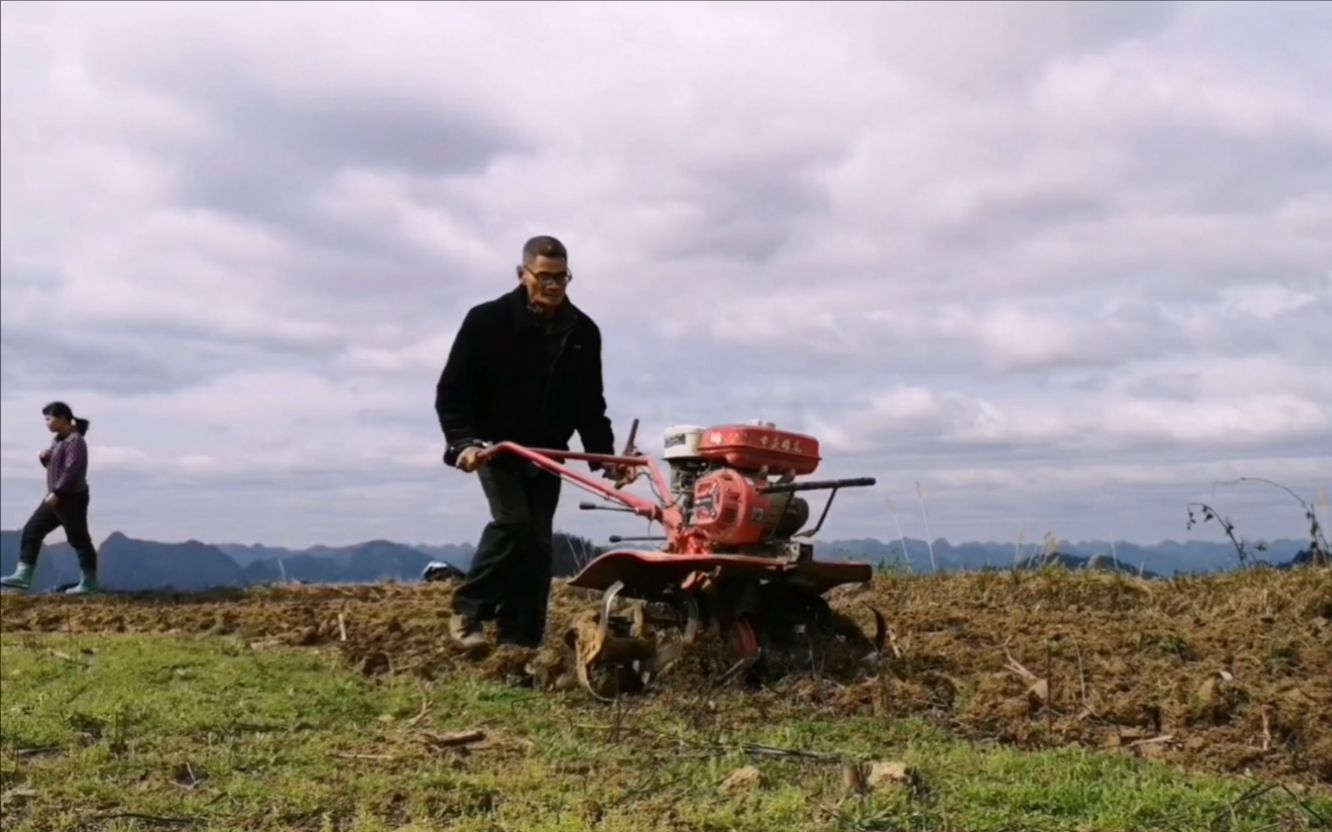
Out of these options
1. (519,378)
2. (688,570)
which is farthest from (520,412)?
(688,570)

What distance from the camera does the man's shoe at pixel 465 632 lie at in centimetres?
686

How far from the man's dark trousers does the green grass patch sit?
727 millimetres

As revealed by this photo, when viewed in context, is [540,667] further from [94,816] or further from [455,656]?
[94,816]

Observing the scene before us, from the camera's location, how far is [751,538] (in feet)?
18.8

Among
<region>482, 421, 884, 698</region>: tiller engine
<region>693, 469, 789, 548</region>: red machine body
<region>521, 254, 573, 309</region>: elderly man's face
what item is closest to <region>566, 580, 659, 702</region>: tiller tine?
<region>482, 421, 884, 698</region>: tiller engine

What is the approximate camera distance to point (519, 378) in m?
6.93

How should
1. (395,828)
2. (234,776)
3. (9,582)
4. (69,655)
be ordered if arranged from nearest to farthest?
(395,828)
(234,776)
(69,655)
(9,582)

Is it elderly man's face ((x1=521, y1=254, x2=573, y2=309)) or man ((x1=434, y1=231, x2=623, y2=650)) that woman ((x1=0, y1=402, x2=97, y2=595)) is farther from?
elderly man's face ((x1=521, y1=254, x2=573, y2=309))

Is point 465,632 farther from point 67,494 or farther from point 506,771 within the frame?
point 67,494

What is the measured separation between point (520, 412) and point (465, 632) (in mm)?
1058

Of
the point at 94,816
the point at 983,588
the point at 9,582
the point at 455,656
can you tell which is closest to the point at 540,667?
the point at 455,656

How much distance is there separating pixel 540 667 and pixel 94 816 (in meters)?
2.22

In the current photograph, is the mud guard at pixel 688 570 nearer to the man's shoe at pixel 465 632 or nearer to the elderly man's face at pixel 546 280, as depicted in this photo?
the man's shoe at pixel 465 632

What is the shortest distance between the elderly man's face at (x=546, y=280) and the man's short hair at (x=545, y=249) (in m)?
0.02
